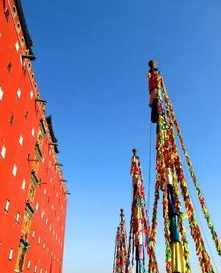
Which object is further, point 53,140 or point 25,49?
point 53,140

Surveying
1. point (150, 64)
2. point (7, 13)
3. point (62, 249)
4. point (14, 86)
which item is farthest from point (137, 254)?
point (62, 249)

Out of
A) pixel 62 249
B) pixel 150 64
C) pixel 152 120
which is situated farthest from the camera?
pixel 62 249

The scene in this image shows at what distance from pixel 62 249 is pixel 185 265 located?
65.2m

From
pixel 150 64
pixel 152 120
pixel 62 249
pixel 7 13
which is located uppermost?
pixel 7 13

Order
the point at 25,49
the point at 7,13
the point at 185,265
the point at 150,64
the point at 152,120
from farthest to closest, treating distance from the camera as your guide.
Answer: the point at 25,49 → the point at 7,13 → the point at 150,64 → the point at 152,120 → the point at 185,265

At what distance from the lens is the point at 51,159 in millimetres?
58188

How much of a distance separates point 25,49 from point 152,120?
2510cm

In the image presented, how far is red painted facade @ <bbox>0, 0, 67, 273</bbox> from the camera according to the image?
33812mm

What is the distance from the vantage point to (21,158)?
39688 millimetres

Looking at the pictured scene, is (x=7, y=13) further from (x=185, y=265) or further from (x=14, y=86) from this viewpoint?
(x=185, y=265)

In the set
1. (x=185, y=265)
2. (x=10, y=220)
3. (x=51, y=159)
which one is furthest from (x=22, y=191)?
(x=185, y=265)

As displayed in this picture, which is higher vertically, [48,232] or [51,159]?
[51,159]

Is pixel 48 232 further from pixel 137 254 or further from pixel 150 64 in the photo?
pixel 150 64

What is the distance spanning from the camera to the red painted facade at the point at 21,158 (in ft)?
111
